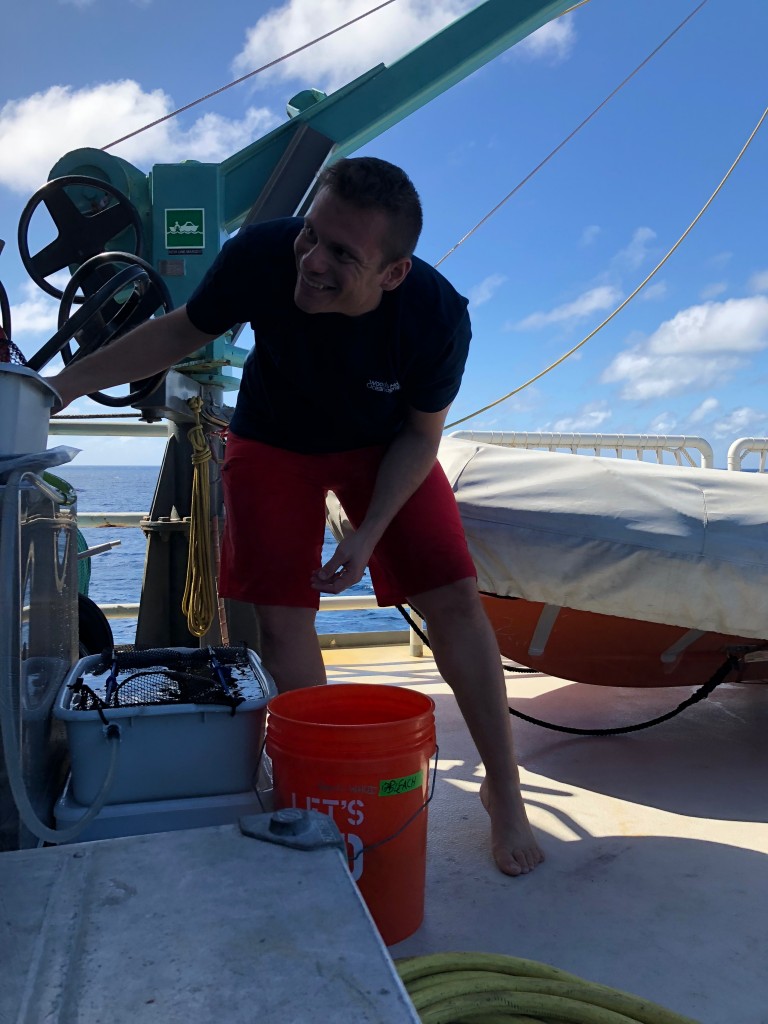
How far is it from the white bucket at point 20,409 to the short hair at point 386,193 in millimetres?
627

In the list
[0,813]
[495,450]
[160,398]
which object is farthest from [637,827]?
[160,398]

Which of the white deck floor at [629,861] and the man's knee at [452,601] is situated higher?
the man's knee at [452,601]

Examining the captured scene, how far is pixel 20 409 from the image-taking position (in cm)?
112

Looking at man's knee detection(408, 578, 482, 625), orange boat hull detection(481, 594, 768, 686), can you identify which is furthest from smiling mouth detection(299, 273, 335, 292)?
orange boat hull detection(481, 594, 768, 686)

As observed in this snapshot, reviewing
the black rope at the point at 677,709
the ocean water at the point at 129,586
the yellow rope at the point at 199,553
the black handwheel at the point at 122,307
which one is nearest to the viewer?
the black handwheel at the point at 122,307

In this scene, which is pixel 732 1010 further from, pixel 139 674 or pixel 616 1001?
pixel 139 674

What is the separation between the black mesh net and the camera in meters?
1.35

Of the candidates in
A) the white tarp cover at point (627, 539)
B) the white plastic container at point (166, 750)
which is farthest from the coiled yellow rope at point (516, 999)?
the white tarp cover at point (627, 539)

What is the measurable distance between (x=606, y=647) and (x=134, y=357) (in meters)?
1.55

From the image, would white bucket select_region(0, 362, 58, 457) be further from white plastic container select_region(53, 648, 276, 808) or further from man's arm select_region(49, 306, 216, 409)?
white plastic container select_region(53, 648, 276, 808)

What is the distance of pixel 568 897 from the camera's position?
145cm

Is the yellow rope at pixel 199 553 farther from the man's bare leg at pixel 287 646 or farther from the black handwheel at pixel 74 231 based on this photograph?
the man's bare leg at pixel 287 646

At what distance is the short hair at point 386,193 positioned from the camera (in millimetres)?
1444

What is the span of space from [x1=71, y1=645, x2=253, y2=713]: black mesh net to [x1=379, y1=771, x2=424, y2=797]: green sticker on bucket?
27 cm
